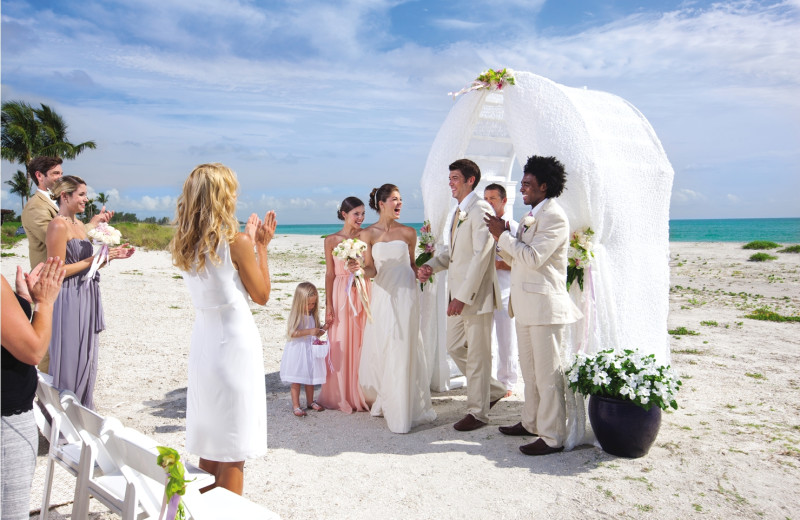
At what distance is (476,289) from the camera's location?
19.4 ft

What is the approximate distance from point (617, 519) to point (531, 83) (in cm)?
410

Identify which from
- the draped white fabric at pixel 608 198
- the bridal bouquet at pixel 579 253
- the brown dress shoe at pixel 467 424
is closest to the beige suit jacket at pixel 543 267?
the bridal bouquet at pixel 579 253

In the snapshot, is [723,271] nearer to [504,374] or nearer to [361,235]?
[504,374]

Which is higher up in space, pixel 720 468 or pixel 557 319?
pixel 557 319

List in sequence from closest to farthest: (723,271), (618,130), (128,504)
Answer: (128,504) < (618,130) < (723,271)

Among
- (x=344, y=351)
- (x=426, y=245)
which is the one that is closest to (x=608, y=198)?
(x=426, y=245)

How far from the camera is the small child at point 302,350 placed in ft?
21.1

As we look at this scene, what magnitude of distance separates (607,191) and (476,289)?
1573 mm

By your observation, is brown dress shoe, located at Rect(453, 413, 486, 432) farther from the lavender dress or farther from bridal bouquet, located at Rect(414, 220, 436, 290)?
the lavender dress

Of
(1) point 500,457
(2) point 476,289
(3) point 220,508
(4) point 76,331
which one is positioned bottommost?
(1) point 500,457

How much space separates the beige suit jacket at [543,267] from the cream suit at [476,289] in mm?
544

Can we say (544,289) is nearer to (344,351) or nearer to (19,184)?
(344,351)

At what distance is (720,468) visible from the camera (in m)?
5.02

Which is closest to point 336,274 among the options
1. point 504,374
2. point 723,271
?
point 504,374
